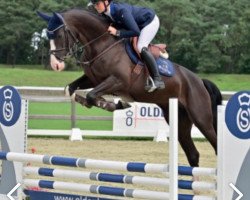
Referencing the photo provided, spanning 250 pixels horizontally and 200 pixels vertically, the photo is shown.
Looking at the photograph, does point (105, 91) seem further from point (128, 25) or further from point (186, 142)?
point (186, 142)

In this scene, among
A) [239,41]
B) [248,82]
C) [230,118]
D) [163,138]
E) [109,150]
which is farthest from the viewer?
[239,41]

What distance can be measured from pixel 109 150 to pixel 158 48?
4283mm

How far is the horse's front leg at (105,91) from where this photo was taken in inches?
207

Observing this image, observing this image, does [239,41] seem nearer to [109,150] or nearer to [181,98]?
[109,150]

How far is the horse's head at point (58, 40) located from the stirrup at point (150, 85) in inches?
30.1

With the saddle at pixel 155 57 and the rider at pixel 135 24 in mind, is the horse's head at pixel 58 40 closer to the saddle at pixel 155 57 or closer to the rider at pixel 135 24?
the rider at pixel 135 24

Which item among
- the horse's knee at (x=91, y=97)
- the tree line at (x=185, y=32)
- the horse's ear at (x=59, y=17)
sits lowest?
the horse's knee at (x=91, y=97)

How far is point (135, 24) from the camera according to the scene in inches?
215

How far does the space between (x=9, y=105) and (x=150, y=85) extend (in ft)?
4.26

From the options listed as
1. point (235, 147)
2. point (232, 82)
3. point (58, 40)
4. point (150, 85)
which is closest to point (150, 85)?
point (150, 85)

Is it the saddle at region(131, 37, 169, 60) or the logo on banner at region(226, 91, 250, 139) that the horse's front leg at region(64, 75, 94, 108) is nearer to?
the saddle at region(131, 37, 169, 60)

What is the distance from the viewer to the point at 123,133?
1162cm

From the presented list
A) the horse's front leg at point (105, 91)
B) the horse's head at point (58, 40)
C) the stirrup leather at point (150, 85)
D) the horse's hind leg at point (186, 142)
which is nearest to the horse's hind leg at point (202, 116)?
the horse's hind leg at point (186, 142)

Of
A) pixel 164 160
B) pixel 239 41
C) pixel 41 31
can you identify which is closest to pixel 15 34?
pixel 41 31
